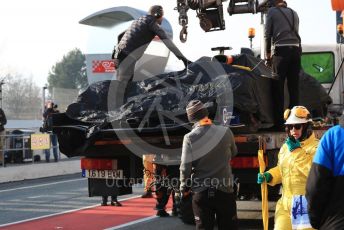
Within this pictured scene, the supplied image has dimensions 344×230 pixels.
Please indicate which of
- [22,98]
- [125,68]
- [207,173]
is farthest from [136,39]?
[22,98]

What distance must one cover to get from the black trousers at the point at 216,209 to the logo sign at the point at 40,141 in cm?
1370

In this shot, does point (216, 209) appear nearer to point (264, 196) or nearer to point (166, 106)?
point (264, 196)

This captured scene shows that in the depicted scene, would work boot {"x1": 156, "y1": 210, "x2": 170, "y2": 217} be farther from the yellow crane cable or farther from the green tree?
the green tree

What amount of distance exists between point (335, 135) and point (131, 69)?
5173 millimetres

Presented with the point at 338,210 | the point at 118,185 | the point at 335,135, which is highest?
the point at 335,135

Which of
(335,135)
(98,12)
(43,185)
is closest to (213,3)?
(335,135)

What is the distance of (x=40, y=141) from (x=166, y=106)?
12.7 m

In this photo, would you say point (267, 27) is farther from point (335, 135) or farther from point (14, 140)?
point (14, 140)

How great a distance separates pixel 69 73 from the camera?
278ft

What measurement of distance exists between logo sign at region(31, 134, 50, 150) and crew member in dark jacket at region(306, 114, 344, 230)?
53.6ft

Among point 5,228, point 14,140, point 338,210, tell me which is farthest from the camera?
point 14,140

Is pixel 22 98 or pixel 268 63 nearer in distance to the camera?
pixel 268 63

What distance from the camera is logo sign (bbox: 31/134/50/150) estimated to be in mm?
19197

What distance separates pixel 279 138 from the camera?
7.59m
